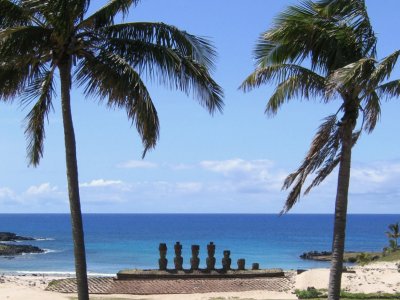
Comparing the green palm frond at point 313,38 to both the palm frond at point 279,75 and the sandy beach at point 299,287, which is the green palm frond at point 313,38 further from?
the sandy beach at point 299,287

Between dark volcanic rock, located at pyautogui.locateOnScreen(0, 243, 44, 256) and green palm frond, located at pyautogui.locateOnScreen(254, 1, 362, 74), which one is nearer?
green palm frond, located at pyautogui.locateOnScreen(254, 1, 362, 74)

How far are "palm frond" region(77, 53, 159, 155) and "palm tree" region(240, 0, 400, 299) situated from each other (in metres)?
2.53

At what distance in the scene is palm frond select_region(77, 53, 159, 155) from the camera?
12.9 m

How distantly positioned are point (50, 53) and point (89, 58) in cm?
70

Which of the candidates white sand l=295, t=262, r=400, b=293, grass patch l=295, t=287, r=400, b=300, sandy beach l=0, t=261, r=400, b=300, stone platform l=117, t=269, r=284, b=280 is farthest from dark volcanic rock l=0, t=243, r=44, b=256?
grass patch l=295, t=287, r=400, b=300

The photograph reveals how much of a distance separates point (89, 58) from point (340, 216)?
533cm

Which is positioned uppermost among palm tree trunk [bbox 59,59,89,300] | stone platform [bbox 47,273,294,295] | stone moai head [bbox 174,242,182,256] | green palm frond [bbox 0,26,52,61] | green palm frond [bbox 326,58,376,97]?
green palm frond [bbox 0,26,52,61]

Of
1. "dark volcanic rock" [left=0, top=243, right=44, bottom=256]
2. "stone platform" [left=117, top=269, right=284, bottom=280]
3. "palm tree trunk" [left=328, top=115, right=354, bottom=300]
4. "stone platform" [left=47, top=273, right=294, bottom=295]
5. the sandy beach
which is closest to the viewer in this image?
"palm tree trunk" [left=328, top=115, right=354, bottom=300]

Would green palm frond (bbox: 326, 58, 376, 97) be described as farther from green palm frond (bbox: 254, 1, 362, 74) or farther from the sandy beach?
the sandy beach

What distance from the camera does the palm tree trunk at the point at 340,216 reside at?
13.1m

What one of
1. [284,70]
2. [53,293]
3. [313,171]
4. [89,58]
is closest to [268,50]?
[284,70]

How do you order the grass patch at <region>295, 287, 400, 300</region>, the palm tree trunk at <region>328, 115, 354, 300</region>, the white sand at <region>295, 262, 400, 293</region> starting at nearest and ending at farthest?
1. the palm tree trunk at <region>328, 115, 354, 300</region>
2. the grass patch at <region>295, 287, 400, 300</region>
3. the white sand at <region>295, 262, 400, 293</region>

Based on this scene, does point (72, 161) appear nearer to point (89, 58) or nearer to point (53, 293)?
point (89, 58)

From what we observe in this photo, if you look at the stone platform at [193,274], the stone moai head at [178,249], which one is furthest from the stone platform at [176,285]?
the stone moai head at [178,249]
